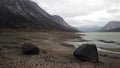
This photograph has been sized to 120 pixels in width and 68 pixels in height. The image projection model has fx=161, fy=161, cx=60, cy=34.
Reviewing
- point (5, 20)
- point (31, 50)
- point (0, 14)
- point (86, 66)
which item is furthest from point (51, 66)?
point (0, 14)

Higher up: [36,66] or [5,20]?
[5,20]

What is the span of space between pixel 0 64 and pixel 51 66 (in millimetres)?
5234

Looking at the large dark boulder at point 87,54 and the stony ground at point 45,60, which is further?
the large dark boulder at point 87,54

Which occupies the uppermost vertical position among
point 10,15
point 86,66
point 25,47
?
point 10,15

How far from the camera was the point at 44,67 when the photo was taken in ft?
54.8

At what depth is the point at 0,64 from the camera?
16312 mm

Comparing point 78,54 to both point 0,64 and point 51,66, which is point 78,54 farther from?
point 0,64

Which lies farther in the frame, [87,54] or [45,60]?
[87,54]

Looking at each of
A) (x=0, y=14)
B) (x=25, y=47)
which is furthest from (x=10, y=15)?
(x=25, y=47)

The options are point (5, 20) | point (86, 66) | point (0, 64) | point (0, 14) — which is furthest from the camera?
point (0, 14)

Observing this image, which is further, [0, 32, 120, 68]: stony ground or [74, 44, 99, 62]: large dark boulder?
[74, 44, 99, 62]: large dark boulder

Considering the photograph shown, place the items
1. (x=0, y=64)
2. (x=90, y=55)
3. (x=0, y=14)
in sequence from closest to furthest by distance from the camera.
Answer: (x=0, y=64), (x=90, y=55), (x=0, y=14)

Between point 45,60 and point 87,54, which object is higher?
point 87,54

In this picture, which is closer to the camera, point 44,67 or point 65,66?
point 44,67
